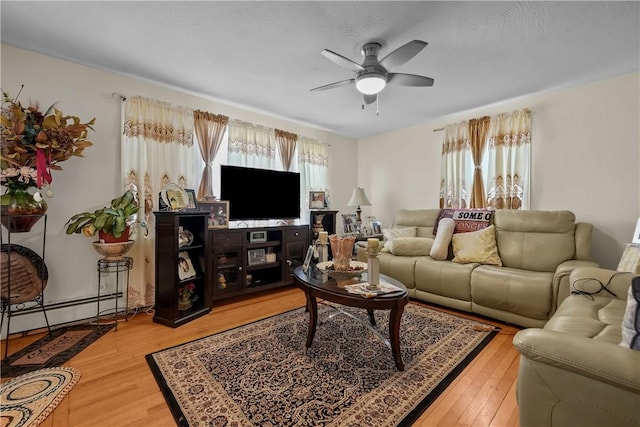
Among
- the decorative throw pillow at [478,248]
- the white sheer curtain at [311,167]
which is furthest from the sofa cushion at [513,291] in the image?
the white sheer curtain at [311,167]

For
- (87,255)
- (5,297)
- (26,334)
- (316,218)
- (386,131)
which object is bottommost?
(26,334)

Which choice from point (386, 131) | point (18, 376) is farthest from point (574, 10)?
point (18, 376)

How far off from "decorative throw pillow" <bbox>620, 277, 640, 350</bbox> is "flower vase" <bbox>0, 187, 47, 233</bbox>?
334cm

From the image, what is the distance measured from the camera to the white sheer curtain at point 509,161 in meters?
3.21

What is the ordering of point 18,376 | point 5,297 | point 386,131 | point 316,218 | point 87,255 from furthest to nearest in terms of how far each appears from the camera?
point 386,131 → point 316,218 → point 87,255 → point 5,297 → point 18,376

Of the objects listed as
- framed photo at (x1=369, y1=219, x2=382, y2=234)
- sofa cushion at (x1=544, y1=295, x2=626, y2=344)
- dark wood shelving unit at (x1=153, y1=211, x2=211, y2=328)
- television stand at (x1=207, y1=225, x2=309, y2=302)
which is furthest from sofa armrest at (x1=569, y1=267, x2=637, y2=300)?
dark wood shelving unit at (x1=153, y1=211, x2=211, y2=328)

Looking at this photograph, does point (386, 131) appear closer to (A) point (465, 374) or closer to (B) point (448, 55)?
(B) point (448, 55)

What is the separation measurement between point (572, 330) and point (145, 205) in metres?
3.36

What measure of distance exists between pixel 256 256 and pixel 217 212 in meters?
0.70

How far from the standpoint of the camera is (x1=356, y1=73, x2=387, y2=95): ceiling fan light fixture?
2144 millimetres

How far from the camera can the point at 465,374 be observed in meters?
1.76

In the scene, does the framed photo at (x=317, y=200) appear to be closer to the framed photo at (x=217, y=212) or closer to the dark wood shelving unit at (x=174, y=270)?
the framed photo at (x=217, y=212)

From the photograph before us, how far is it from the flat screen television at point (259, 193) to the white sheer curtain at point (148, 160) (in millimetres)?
501

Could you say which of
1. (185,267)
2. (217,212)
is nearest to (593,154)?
(217,212)
